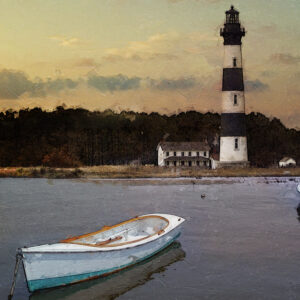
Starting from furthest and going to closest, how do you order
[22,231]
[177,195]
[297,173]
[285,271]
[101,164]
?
1. [101,164]
2. [297,173]
3. [177,195]
4. [22,231]
5. [285,271]

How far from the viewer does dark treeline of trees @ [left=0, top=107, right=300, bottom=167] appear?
7788 cm

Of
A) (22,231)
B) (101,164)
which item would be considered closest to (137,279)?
(22,231)

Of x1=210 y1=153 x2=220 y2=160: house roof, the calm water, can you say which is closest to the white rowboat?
the calm water

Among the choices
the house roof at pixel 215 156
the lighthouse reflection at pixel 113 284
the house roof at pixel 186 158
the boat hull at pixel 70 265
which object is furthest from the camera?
the house roof at pixel 186 158

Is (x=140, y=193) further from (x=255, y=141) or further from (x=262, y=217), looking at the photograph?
(x=255, y=141)

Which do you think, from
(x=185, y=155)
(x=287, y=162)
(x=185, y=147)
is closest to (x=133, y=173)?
(x=185, y=155)

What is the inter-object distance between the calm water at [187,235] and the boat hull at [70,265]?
11.3 inches

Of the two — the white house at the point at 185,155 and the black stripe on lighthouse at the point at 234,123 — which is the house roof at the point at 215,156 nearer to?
the white house at the point at 185,155

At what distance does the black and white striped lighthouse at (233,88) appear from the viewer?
5312cm

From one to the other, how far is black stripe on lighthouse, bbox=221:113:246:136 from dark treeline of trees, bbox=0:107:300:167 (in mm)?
17565

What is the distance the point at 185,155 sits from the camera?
69188 millimetres

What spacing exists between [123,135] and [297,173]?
27.4m

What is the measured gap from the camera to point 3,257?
2025cm

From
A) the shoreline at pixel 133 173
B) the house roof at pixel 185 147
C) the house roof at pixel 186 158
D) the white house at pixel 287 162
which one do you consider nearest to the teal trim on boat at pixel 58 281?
the shoreline at pixel 133 173
